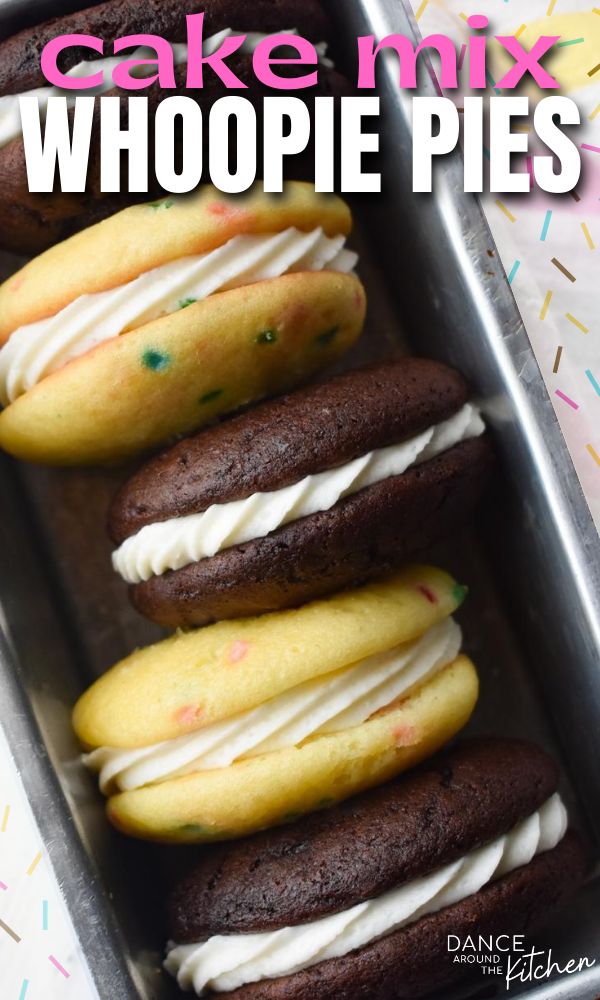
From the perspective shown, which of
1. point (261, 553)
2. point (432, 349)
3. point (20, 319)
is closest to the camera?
point (261, 553)

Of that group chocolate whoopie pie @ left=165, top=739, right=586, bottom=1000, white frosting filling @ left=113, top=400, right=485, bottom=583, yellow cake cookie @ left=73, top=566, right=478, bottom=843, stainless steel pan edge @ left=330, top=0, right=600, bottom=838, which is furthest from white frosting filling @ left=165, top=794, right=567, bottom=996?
white frosting filling @ left=113, top=400, right=485, bottom=583

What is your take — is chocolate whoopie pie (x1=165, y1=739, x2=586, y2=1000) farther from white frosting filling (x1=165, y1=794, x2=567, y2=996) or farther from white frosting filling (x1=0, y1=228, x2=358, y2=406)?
white frosting filling (x1=0, y1=228, x2=358, y2=406)

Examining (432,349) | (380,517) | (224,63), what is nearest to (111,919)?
(380,517)

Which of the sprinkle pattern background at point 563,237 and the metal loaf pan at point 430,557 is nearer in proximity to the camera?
Answer: the metal loaf pan at point 430,557

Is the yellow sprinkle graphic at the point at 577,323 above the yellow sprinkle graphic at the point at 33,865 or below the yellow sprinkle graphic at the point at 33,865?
above

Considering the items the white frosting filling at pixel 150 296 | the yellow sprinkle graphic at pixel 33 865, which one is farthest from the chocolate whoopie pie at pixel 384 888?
the white frosting filling at pixel 150 296

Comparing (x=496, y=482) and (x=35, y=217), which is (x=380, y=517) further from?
(x=35, y=217)

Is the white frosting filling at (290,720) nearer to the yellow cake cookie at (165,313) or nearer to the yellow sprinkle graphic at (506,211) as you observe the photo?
the yellow cake cookie at (165,313)

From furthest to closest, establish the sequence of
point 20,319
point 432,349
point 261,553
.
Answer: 1. point 432,349
2. point 20,319
3. point 261,553
